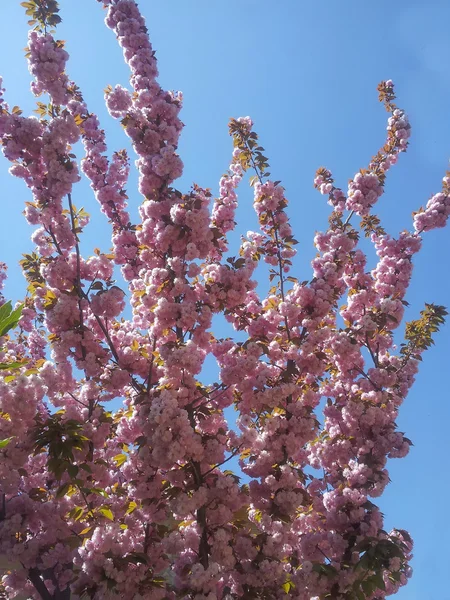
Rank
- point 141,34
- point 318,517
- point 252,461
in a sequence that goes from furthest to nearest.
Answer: point 141,34 → point 318,517 → point 252,461

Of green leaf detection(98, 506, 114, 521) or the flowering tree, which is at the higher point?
the flowering tree

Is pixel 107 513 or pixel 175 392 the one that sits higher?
pixel 175 392

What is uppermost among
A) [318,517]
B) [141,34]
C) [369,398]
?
[141,34]

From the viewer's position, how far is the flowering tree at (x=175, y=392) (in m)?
4.18

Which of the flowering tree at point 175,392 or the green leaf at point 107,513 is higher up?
the flowering tree at point 175,392

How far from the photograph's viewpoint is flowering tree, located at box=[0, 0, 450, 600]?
418cm

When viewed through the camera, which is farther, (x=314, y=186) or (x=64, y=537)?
(x=314, y=186)

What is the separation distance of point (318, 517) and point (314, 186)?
481cm

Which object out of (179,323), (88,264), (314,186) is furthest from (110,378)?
(314,186)

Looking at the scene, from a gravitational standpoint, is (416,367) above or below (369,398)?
above

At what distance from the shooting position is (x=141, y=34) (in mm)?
6016

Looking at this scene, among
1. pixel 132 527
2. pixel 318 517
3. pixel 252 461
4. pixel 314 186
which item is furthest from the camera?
pixel 314 186

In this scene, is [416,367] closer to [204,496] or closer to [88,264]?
[204,496]

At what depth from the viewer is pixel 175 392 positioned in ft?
14.2
